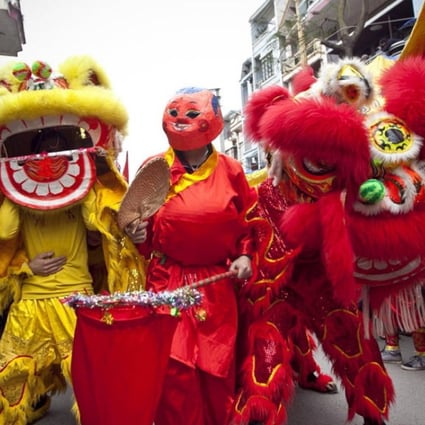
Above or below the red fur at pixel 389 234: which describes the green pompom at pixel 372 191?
above

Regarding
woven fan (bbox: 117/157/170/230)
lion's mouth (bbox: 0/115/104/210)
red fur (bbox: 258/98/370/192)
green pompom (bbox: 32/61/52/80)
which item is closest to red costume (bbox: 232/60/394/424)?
red fur (bbox: 258/98/370/192)

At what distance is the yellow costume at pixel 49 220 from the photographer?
2271 mm

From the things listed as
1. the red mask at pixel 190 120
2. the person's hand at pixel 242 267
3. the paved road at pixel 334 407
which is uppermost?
the red mask at pixel 190 120

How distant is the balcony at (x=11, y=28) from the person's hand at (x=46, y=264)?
7.77 m

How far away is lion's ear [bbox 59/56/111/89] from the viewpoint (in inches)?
96.2

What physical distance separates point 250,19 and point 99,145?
947 inches

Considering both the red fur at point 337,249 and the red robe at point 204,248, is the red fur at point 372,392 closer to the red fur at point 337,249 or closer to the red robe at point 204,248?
the red fur at point 337,249

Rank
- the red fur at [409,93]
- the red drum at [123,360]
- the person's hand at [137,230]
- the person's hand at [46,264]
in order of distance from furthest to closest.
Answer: the person's hand at [46,264] → the person's hand at [137,230] → the red fur at [409,93] → the red drum at [123,360]

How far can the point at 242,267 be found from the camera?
202 cm

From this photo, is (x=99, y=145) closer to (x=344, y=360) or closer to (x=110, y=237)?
(x=110, y=237)

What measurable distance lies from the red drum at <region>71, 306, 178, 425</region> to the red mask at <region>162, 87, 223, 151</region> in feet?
2.86

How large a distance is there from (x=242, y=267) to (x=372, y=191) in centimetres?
62

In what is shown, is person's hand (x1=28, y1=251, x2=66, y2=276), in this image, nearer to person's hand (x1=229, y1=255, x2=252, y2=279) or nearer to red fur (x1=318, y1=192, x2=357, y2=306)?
person's hand (x1=229, y1=255, x2=252, y2=279)

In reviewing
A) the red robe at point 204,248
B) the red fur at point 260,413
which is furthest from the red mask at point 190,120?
the red fur at point 260,413
